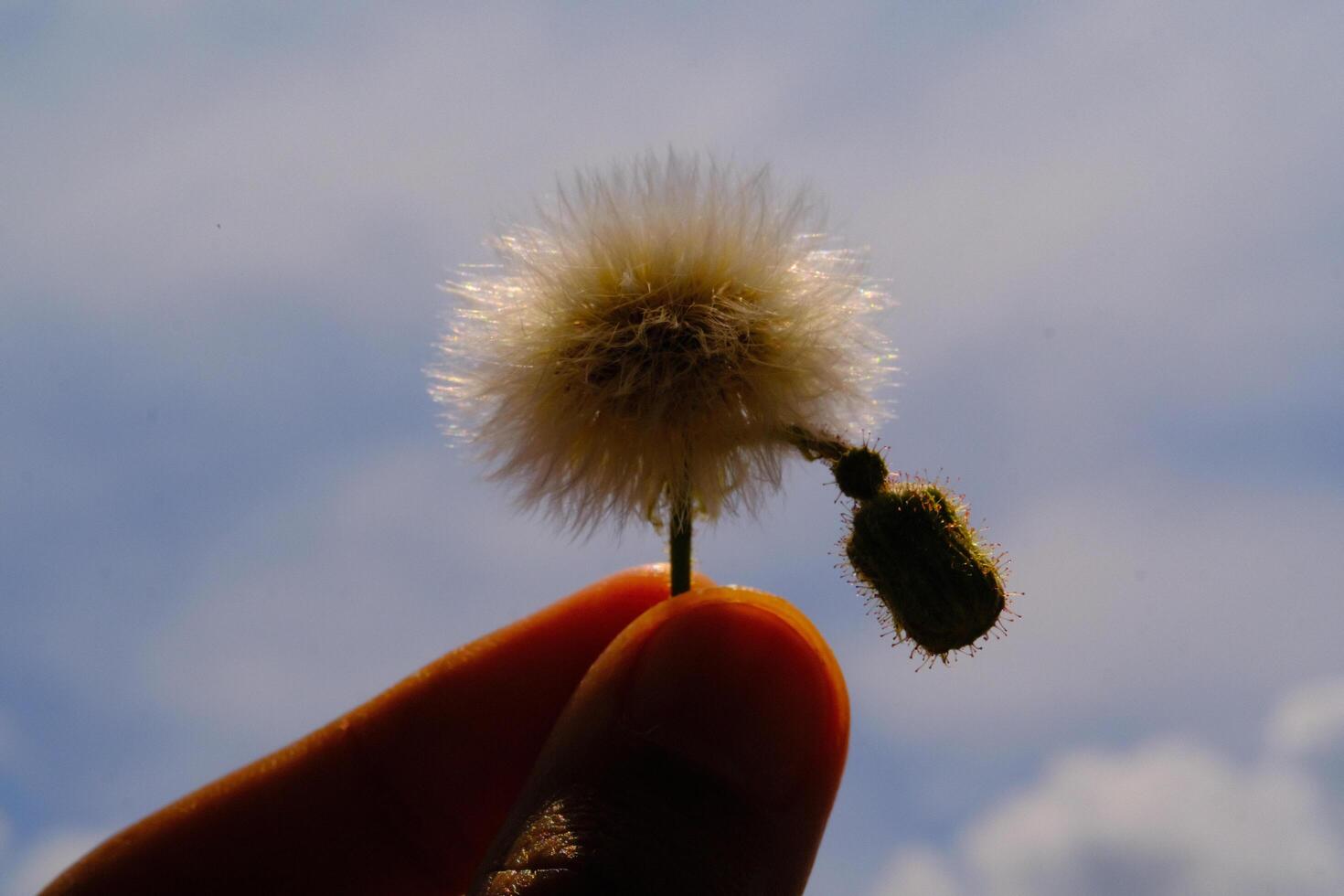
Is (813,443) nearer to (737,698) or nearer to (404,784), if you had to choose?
(737,698)

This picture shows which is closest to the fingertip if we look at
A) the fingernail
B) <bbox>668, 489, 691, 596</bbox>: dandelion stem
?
the fingernail

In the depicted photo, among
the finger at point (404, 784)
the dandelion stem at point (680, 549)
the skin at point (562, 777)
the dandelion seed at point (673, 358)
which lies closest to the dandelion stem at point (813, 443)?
the dandelion seed at point (673, 358)

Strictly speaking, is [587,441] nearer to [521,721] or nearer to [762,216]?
[762,216]

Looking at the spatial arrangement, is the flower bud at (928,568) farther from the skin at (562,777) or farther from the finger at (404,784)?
the finger at (404,784)

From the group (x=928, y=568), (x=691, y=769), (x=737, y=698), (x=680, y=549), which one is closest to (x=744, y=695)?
(x=737, y=698)

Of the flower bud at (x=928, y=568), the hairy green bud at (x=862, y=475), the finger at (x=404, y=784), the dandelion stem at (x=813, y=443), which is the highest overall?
the dandelion stem at (x=813, y=443)

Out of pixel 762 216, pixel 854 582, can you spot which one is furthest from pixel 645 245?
pixel 854 582
